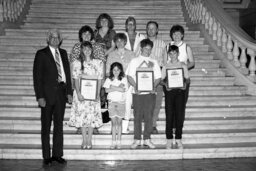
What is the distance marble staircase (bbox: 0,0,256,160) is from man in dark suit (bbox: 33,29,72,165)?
46cm

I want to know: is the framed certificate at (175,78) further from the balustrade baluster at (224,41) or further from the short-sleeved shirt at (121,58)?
the balustrade baluster at (224,41)

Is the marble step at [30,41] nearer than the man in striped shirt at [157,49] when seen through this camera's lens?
No

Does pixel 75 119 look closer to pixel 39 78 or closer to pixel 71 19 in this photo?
pixel 39 78

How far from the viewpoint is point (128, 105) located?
21.9 feet

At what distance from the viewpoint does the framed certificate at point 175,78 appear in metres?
6.33

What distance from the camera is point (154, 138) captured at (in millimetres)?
6910

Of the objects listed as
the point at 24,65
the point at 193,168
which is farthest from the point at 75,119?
the point at 24,65

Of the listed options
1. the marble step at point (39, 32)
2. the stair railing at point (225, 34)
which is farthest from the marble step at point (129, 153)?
the marble step at point (39, 32)

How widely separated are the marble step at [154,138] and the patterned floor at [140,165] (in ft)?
2.10

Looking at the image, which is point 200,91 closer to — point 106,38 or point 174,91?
point 174,91

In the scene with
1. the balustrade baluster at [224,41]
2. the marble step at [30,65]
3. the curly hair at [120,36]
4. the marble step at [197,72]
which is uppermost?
the balustrade baluster at [224,41]

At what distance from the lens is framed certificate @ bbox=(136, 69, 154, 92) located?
634 cm

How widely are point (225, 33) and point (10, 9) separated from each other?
20.4 feet

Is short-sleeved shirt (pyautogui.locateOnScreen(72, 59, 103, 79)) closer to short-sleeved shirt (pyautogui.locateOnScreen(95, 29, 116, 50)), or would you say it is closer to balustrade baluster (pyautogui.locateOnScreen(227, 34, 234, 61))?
short-sleeved shirt (pyautogui.locateOnScreen(95, 29, 116, 50))
